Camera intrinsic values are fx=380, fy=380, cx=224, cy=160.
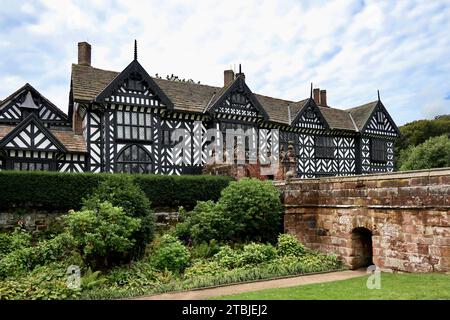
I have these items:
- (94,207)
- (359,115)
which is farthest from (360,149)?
(94,207)

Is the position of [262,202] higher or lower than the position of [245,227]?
higher

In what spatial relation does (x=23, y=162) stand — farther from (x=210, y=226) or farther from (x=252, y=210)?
(x=252, y=210)

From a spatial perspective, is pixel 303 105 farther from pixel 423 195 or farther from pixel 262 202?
pixel 423 195

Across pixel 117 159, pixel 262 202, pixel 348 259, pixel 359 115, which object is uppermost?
pixel 359 115

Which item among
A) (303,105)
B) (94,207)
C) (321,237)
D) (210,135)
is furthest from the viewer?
(303,105)

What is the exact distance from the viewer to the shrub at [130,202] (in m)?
12.9

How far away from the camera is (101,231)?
11.5 m

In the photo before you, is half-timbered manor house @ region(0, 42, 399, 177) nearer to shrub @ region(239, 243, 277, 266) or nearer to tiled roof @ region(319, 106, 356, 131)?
tiled roof @ region(319, 106, 356, 131)

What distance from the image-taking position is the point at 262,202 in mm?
14773

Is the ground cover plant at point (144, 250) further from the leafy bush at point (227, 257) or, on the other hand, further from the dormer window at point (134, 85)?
the dormer window at point (134, 85)

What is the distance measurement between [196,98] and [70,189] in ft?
37.9

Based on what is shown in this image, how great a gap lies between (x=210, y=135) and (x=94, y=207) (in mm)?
11828

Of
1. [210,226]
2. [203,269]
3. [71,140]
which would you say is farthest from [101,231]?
[71,140]

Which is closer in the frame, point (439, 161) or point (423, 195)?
point (423, 195)
